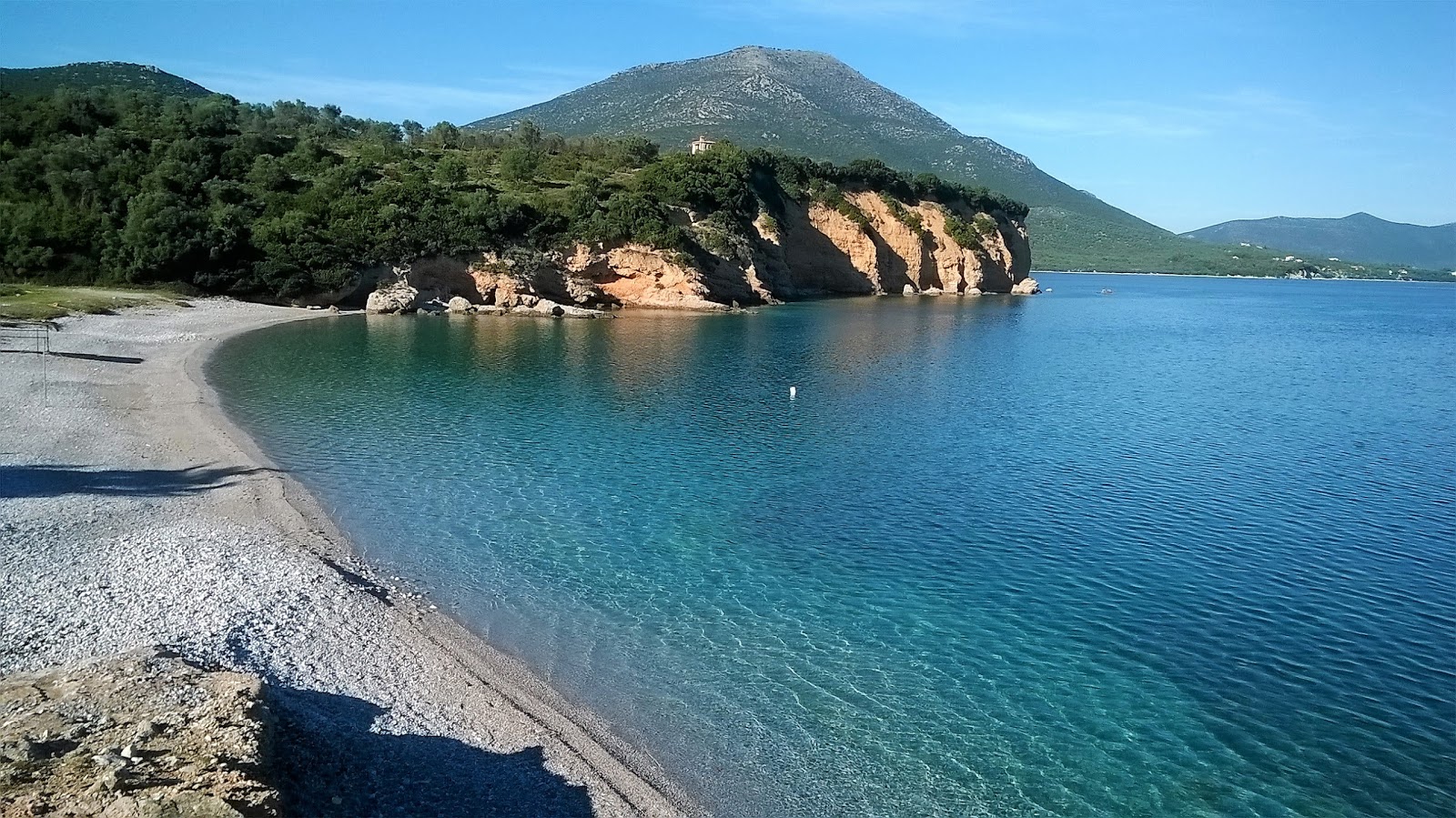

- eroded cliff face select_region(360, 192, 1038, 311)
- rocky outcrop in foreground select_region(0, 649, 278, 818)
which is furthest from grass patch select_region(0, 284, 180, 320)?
rocky outcrop in foreground select_region(0, 649, 278, 818)

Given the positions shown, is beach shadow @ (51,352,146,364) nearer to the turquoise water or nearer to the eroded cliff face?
the turquoise water

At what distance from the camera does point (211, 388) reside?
2938cm

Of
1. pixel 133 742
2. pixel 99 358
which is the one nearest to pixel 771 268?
pixel 99 358

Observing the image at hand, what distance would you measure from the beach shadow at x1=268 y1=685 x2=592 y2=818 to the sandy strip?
2cm

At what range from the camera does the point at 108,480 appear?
17.8 meters

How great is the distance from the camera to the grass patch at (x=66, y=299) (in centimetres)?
3881

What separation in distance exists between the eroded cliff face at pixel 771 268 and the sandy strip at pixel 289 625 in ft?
135

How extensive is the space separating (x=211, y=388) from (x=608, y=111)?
511 ft

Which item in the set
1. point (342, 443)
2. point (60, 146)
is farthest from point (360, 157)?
point (342, 443)

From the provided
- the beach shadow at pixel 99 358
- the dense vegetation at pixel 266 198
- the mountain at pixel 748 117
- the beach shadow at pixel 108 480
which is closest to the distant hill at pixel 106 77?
the dense vegetation at pixel 266 198

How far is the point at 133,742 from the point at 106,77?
14442 centimetres

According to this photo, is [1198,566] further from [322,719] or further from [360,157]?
[360,157]

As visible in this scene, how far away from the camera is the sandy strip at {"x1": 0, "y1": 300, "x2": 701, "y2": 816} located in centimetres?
880

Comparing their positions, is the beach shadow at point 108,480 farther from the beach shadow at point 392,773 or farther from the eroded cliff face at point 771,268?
the eroded cliff face at point 771,268
